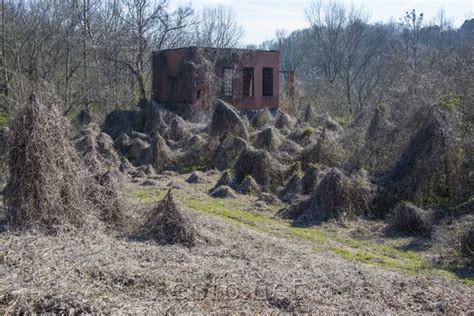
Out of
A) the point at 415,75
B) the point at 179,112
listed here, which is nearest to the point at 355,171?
the point at 415,75

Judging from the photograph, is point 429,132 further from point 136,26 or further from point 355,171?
point 136,26

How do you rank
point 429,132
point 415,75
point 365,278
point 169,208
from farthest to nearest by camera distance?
point 415,75
point 429,132
point 169,208
point 365,278

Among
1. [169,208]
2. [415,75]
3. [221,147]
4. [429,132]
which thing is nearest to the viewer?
[169,208]

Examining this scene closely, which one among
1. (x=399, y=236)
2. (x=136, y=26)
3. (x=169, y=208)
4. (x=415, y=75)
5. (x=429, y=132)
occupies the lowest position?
(x=399, y=236)

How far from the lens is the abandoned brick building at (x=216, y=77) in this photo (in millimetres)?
24875

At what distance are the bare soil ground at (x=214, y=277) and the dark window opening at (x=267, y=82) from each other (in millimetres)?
18217

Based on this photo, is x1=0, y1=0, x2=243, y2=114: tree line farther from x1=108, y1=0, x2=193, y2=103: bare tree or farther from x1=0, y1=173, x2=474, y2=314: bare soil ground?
x1=0, y1=173, x2=474, y2=314: bare soil ground

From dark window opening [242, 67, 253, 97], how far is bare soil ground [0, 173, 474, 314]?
1810 centimetres

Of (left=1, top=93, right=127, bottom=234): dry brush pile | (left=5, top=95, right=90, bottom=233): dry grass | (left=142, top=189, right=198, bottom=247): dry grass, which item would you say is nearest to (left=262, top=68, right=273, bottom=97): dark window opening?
(left=142, top=189, right=198, bottom=247): dry grass

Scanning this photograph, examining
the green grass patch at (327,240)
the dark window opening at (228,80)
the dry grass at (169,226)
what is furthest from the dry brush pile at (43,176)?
the dark window opening at (228,80)

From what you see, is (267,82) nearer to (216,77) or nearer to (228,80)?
(228,80)

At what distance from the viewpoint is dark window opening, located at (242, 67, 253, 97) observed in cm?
2652

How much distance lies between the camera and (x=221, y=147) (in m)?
18.5

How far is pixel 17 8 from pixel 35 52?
3035mm
